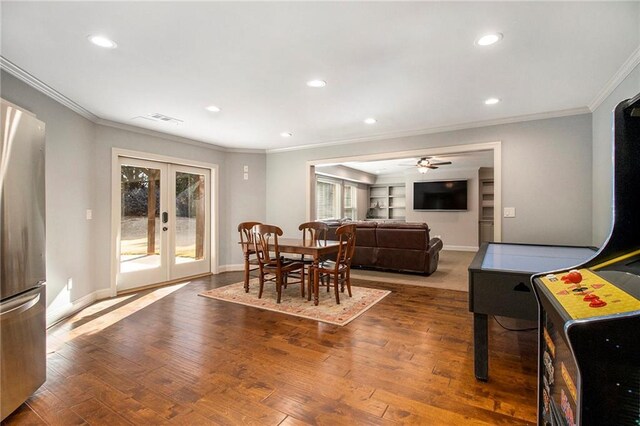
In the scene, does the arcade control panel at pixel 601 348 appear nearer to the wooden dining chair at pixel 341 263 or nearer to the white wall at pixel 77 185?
the wooden dining chair at pixel 341 263

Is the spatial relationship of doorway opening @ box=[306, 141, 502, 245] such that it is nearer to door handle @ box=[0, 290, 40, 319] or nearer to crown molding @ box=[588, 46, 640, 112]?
crown molding @ box=[588, 46, 640, 112]

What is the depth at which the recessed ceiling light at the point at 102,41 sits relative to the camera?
211 cm

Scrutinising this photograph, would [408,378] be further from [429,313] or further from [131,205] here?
[131,205]

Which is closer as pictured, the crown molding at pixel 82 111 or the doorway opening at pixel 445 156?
the crown molding at pixel 82 111

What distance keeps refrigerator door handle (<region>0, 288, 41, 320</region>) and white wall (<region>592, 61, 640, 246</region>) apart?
4856 millimetres

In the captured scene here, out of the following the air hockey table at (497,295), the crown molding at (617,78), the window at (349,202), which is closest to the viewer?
the air hockey table at (497,295)

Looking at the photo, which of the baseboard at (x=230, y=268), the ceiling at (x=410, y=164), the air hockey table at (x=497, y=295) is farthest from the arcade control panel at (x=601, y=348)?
the ceiling at (x=410, y=164)

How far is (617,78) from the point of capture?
9.03 feet

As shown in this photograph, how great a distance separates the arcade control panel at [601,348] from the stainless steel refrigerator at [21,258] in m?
2.54

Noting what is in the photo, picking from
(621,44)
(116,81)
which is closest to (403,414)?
(621,44)

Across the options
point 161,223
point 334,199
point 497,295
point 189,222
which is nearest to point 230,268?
point 189,222

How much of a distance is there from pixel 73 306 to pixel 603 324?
15.0ft

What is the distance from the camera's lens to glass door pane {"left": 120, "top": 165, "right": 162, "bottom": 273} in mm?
4359

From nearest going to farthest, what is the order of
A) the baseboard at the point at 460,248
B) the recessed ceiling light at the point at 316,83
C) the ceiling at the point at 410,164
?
the recessed ceiling light at the point at 316,83, the ceiling at the point at 410,164, the baseboard at the point at 460,248
